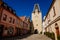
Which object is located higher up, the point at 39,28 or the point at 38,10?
the point at 38,10

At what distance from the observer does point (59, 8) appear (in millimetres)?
10539

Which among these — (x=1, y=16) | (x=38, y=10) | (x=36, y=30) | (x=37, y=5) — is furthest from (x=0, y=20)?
(x=37, y=5)

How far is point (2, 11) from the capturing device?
1639 centimetres

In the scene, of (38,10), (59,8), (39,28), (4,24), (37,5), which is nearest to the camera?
(59,8)

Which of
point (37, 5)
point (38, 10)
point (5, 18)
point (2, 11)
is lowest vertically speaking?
point (5, 18)

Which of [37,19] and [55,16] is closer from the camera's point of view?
[55,16]

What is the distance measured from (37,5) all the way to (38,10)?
4974 mm

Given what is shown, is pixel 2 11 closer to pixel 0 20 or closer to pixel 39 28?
pixel 0 20

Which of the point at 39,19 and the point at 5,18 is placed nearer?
the point at 5,18

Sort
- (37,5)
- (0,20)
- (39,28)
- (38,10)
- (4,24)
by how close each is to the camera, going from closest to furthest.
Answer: (0,20) → (4,24) → (39,28) → (38,10) → (37,5)

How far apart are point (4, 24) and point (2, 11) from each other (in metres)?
2.73

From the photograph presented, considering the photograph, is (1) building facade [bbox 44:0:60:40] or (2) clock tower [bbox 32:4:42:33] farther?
(2) clock tower [bbox 32:4:42:33]

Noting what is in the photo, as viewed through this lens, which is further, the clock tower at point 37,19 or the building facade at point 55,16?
the clock tower at point 37,19

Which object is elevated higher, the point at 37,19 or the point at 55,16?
the point at 37,19
